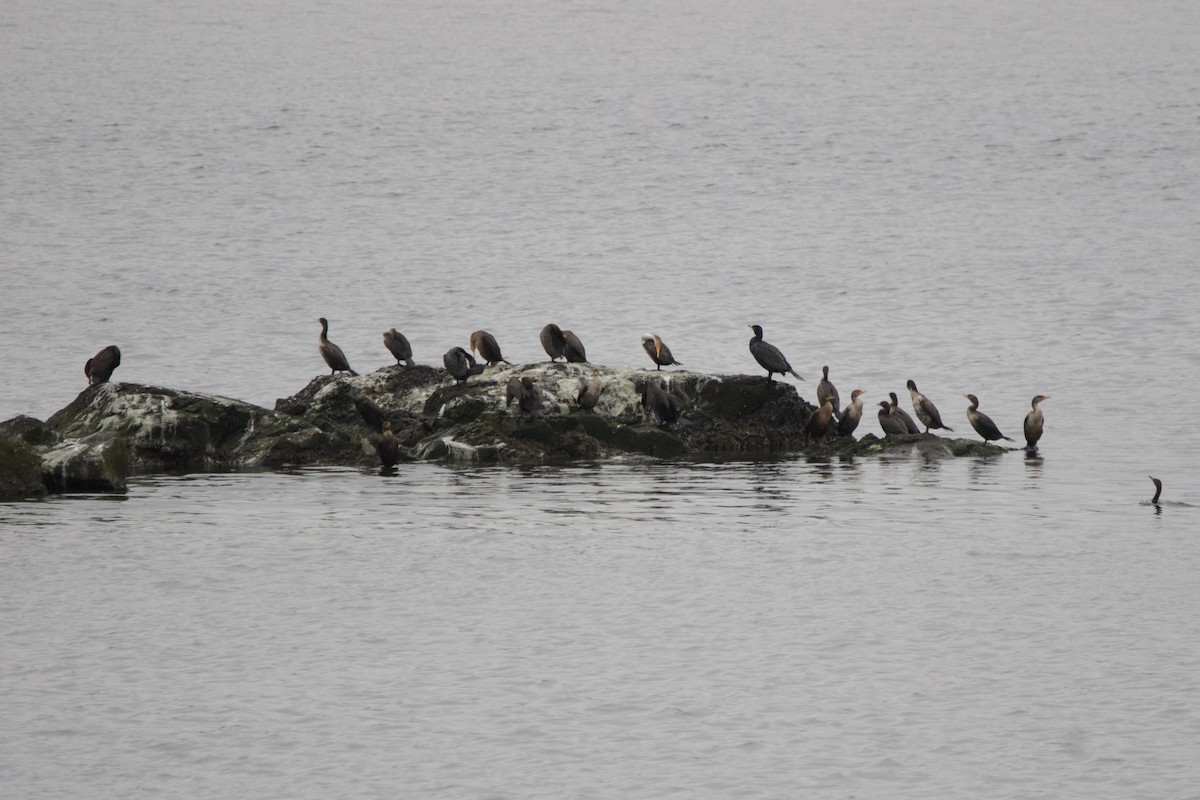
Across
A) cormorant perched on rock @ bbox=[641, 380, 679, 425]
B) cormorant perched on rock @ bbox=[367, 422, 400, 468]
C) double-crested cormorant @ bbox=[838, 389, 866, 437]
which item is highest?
cormorant perched on rock @ bbox=[641, 380, 679, 425]

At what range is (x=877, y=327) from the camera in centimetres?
5000

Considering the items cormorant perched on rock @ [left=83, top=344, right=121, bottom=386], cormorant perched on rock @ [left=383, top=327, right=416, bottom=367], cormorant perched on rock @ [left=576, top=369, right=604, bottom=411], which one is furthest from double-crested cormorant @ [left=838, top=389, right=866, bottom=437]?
cormorant perched on rock @ [left=83, top=344, right=121, bottom=386]

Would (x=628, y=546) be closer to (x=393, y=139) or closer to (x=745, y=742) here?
(x=745, y=742)

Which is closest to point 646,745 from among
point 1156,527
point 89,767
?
point 89,767

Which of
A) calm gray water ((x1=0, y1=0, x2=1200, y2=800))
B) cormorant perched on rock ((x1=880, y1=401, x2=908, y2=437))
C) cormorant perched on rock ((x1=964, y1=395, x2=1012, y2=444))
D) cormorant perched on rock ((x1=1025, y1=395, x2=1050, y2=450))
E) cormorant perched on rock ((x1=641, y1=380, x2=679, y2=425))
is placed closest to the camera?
calm gray water ((x1=0, y1=0, x2=1200, y2=800))

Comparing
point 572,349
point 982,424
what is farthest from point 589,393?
point 982,424

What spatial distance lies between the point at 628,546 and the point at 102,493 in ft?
24.0

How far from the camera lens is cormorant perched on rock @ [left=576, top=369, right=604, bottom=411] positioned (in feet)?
79.3

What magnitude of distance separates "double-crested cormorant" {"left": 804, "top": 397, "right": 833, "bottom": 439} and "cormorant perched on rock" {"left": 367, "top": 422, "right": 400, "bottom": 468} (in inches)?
254

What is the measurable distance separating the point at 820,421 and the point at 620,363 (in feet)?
61.2

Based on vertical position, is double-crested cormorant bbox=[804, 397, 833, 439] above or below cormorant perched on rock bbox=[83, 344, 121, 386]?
below

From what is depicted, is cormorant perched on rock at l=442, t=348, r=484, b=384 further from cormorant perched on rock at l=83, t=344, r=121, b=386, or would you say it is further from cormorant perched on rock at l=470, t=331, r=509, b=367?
cormorant perched on rock at l=83, t=344, r=121, b=386

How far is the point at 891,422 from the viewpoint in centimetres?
2611

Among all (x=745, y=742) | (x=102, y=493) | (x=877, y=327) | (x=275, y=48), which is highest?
(x=275, y=48)
